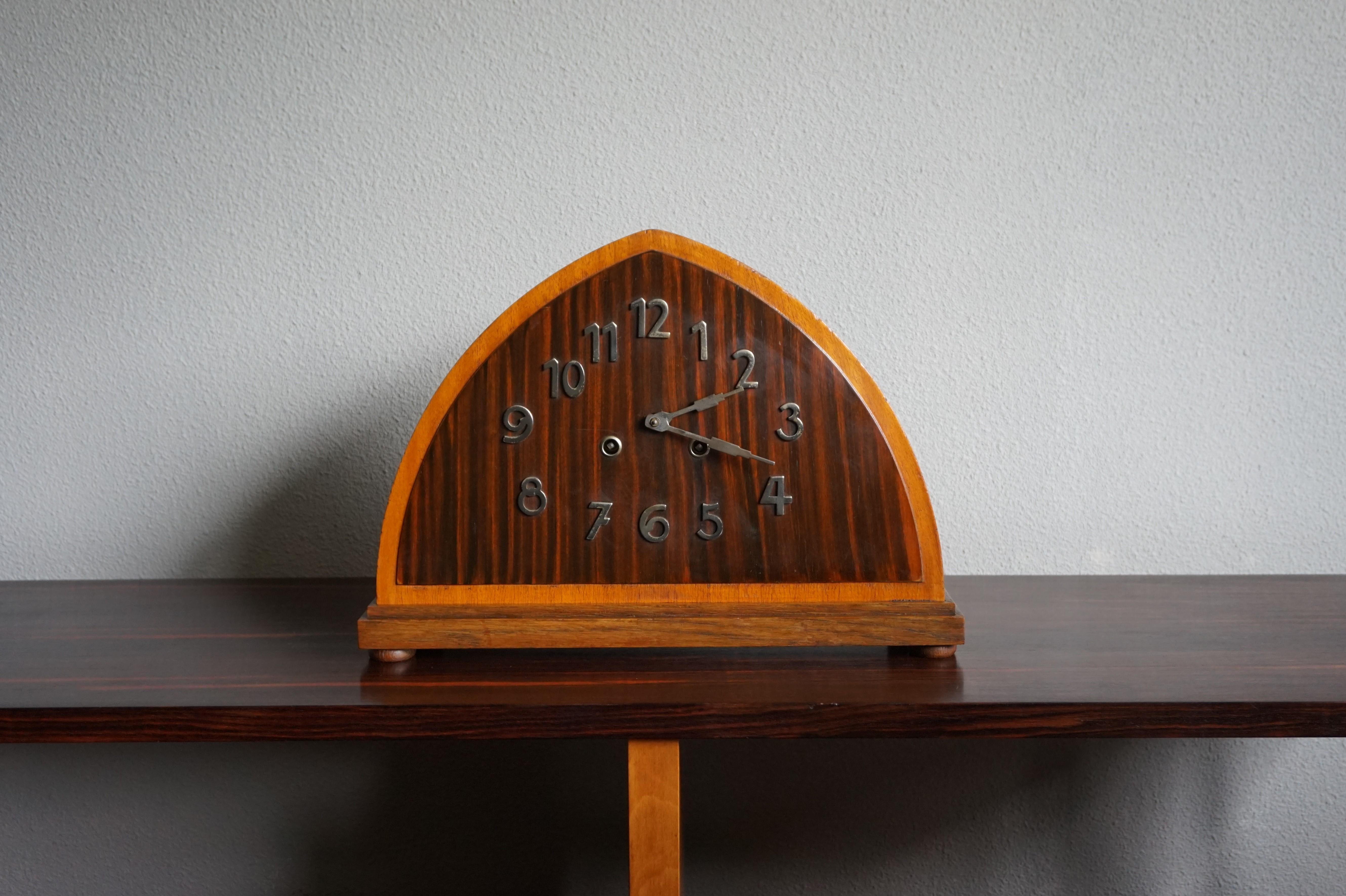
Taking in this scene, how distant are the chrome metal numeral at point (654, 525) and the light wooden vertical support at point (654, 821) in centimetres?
18

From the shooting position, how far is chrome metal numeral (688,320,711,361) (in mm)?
790

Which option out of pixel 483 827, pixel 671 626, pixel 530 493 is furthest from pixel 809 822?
pixel 530 493

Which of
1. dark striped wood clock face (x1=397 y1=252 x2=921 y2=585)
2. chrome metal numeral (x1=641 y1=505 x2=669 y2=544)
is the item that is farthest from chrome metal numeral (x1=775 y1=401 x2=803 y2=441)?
chrome metal numeral (x1=641 y1=505 x2=669 y2=544)

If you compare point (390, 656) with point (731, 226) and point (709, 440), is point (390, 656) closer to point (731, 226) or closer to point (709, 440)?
point (709, 440)

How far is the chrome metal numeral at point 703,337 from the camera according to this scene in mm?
790

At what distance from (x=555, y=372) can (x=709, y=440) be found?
144mm

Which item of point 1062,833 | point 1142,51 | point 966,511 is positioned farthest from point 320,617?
point 1142,51

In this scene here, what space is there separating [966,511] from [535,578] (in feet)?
1.94

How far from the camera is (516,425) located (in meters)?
0.79

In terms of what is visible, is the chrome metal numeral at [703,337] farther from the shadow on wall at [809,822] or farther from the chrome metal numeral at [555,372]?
the shadow on wall at [809,822]

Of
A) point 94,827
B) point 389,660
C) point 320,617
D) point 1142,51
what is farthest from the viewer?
point 94,827

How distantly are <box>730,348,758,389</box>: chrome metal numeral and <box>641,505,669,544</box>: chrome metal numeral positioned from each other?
12 centimetres

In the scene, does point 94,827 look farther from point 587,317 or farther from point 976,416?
point 976,416

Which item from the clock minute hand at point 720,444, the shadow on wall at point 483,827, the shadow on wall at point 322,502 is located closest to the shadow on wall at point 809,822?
the shadow on wall at point 483,827
